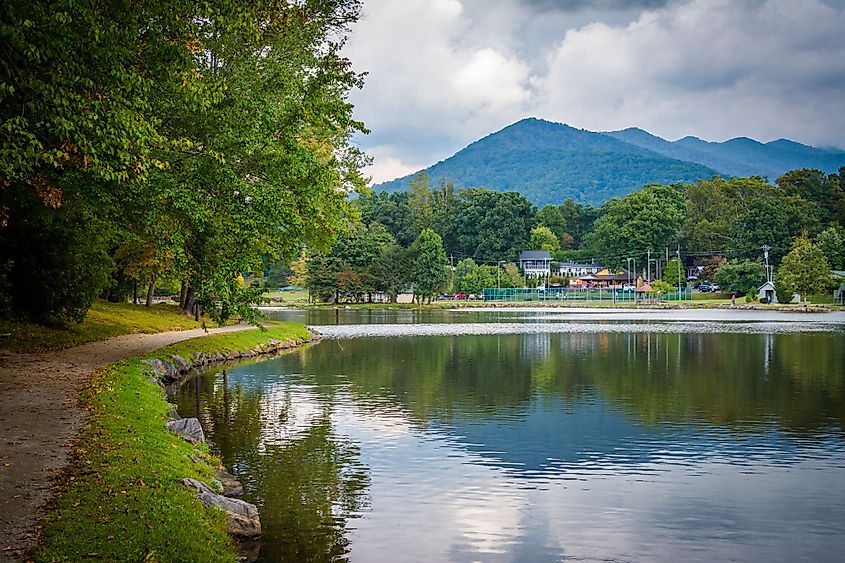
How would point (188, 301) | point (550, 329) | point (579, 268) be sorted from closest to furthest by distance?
point (188, 301) → point (550, 329) → point (579, 268)

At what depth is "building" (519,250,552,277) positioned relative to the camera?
538ft

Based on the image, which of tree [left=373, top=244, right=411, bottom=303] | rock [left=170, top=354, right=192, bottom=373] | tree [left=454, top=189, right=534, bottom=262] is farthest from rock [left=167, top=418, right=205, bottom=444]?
tree [left=454, top=189, right=534, bottom=262]

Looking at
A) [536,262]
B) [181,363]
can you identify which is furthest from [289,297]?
[181,363]

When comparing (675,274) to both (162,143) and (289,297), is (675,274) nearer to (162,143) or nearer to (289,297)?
(289,297)

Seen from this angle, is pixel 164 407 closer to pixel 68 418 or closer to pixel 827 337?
pixel 68 418

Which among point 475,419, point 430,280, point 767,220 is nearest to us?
point 475,419

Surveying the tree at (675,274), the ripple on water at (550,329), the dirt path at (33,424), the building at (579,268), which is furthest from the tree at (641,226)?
the dirt path at (33,424)

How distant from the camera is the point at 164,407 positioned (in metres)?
18.6

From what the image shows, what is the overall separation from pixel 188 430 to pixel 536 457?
276 inches

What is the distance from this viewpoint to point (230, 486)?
43.7 feet

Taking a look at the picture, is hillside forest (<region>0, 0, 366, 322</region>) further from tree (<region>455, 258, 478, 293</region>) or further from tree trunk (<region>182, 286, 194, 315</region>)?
tree (<region>455, 258, 478, 293</region>)

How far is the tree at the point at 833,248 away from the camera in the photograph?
395ft

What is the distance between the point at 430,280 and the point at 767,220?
5605 cm

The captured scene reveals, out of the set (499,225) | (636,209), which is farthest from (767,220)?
(499,225)
